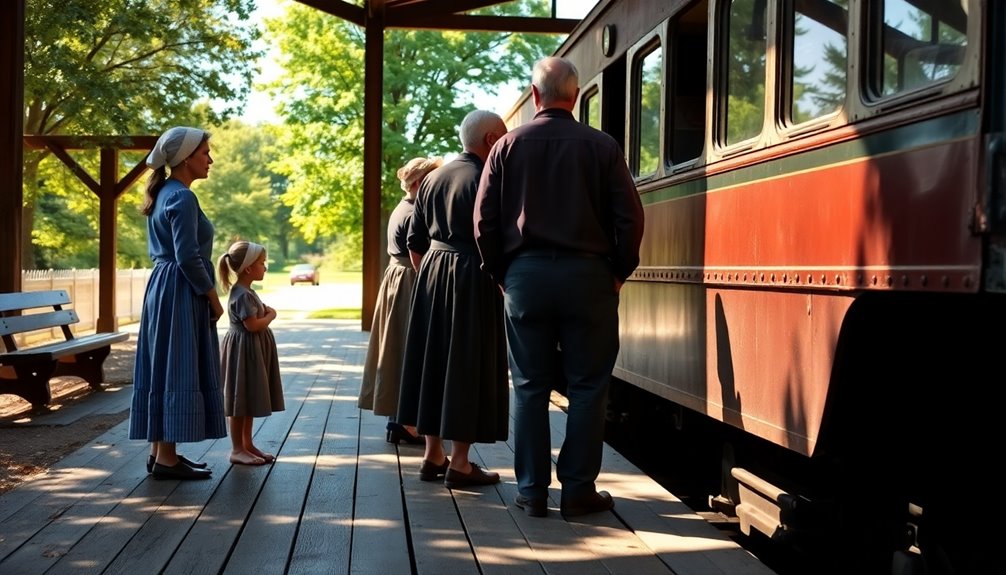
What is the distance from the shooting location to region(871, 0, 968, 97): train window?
3.35 metres

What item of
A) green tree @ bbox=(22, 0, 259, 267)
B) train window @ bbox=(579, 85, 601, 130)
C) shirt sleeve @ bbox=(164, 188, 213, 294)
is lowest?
shirt sleeve @ bbox=(164, 188, 213, 294)

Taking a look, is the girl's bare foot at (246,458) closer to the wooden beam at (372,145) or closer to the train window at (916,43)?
the train window at (916,43)

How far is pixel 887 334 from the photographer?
4117mm

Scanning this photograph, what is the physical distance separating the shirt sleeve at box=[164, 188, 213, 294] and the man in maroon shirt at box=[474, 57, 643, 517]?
1.52 meters

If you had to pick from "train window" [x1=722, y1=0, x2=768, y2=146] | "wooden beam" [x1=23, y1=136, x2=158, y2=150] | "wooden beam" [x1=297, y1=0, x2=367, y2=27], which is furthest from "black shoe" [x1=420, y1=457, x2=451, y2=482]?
"wooden beam" [x1=23, y1=136, x2=158, y2=150]

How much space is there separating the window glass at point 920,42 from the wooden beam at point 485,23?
13514 mm

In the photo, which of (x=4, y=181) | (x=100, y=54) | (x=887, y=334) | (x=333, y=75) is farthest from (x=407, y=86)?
(x=887, y=334)

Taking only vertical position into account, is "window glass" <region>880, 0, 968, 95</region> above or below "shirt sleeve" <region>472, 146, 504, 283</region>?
above

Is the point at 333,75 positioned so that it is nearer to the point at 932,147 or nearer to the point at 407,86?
the point at 407,86

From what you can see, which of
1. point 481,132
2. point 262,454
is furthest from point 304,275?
point 481,132

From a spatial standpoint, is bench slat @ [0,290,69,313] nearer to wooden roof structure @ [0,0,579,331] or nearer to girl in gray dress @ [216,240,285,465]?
girl in gray dress @ [216,240,285,465]

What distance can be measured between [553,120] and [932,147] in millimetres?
1875

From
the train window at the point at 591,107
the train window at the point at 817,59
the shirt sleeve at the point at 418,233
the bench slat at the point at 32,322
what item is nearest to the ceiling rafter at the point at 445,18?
the bench slat at the point at 32,322

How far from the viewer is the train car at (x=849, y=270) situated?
3.26 metres
